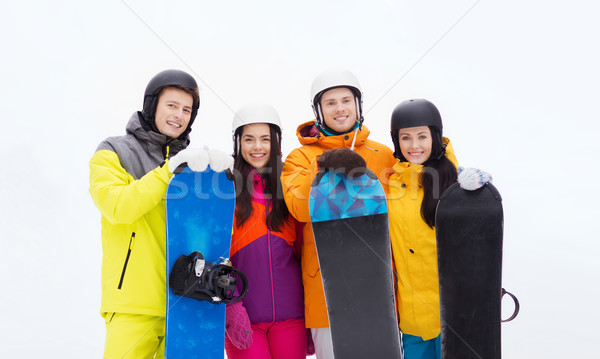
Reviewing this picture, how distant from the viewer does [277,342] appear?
8.02 ft

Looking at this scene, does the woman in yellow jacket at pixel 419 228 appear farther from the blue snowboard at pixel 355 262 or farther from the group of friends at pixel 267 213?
the blue snowboard at pixel 355 262

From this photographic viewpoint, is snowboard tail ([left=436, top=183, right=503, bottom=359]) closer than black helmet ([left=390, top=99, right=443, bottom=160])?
Yes

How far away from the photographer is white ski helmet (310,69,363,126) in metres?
2.81

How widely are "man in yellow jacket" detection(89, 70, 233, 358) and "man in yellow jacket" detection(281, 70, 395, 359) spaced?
436mm

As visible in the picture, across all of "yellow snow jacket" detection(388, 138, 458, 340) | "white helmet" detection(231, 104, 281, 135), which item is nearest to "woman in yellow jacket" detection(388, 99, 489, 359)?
"yellow snow jacket" detection(388, 138, 458, 340)

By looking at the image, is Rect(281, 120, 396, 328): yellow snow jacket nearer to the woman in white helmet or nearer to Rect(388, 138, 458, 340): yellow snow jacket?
the woman in white helmet

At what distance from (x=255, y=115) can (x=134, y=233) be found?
3.34 ft

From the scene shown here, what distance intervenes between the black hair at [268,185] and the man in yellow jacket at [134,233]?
1.11 feet

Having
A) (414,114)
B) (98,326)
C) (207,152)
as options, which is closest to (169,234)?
(207,152)

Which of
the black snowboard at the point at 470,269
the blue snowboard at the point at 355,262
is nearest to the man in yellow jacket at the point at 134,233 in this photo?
the blue snowboard at the point at 355,262

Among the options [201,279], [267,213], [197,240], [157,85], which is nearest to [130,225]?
[197,240]

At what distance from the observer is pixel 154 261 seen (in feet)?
7.54

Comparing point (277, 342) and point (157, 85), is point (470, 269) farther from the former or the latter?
point (157, 85)

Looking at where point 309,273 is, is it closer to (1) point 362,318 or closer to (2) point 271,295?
(2) point 271,295
